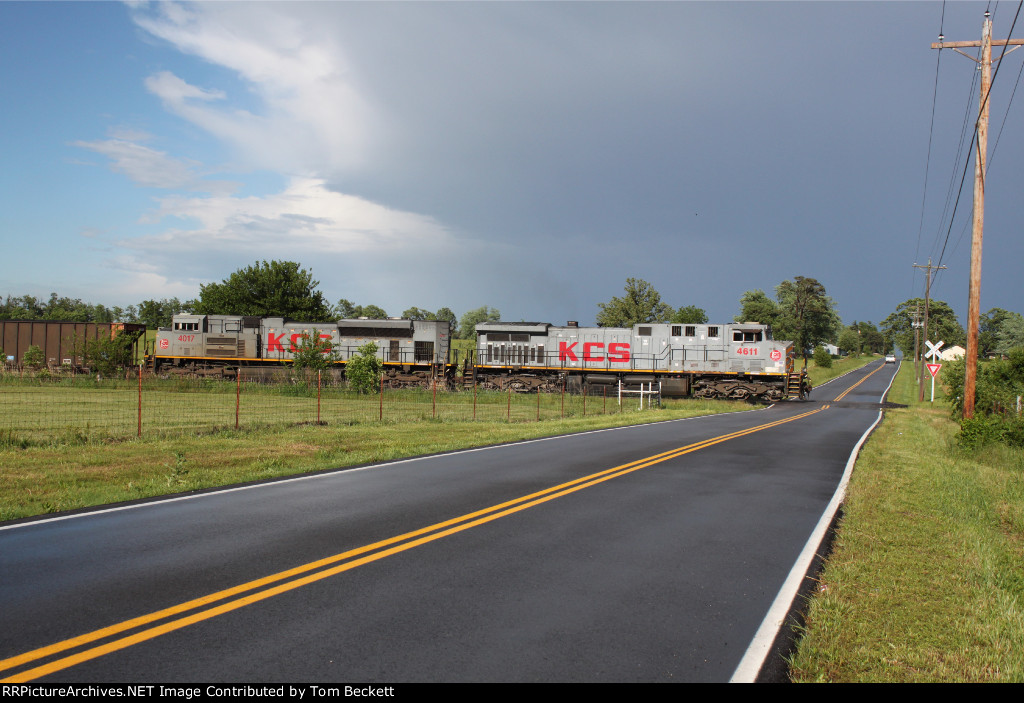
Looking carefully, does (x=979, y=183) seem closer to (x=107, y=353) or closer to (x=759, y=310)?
(x=107, y=353)

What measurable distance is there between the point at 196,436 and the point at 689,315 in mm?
90106

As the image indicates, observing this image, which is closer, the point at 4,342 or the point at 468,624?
the point at 468,624

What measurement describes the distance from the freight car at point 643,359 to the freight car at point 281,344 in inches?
134

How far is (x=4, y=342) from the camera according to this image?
43.8m

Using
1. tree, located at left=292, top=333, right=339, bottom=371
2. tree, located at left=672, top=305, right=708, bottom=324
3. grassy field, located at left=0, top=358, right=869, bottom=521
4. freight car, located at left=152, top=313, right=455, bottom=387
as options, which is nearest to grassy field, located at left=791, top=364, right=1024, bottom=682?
grassy field, located at left=0, top=358, right=869, bottom=521

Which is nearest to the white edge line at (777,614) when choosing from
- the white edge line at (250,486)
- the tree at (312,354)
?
the white edge line at (250,486)

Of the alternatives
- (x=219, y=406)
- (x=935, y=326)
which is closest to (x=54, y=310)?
(x=219, y=406)

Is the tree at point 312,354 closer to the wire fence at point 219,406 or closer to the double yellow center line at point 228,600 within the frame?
the wire fence at point 219,406

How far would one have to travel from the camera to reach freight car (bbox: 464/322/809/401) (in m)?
38.4

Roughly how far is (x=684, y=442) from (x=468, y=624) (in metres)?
13.5
